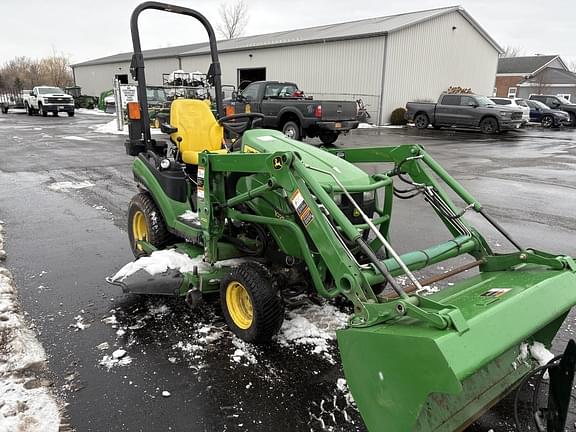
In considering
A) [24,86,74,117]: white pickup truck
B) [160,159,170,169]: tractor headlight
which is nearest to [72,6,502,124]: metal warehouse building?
[24,86,74,117]: white pickup truck

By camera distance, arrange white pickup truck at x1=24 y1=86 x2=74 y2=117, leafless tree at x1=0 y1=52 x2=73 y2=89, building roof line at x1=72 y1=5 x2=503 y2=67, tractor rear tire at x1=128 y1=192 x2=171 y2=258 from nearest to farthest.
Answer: tractor rear tire at x1=128 y1=192 x2=171 y2=258 → building roof line at x1=72 y1=5 x2=503 y2=67 → white pickup truck at x1=24 y1=86 x2=74 y2=117 → leafless tree at x1=0 y1=52 x2=73 y2=89

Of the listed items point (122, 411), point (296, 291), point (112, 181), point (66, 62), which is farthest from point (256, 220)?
point (66, 62)

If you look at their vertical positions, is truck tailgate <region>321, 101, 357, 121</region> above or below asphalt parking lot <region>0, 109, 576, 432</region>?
above

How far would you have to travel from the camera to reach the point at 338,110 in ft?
45.6

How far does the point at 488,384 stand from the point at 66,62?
272ft

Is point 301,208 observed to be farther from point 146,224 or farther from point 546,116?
point 546,116

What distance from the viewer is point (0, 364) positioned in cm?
297

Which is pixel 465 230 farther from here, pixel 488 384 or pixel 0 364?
pixel 0 364

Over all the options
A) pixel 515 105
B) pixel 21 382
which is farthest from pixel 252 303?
pixel 515 105

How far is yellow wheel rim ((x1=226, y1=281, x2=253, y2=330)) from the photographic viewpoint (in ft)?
10.8

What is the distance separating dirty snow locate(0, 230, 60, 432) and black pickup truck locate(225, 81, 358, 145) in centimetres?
1024

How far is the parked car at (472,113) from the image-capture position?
804 inches

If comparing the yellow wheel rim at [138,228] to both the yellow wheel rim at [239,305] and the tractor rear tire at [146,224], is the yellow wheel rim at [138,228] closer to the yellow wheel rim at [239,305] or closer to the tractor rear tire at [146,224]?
the tractor rear tire at [146,224]

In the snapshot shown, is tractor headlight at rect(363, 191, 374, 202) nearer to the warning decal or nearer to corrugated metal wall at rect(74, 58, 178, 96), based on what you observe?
the warning decal
